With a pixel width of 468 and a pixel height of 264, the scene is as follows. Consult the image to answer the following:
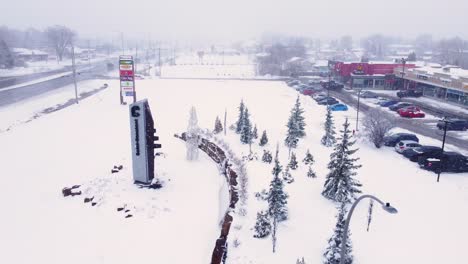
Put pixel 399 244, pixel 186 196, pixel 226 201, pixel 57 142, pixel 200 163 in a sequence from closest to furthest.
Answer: pixel 399 244 → pixel 226 201 → pixel 186 196 → pixel 200 163 → pixel 57 142

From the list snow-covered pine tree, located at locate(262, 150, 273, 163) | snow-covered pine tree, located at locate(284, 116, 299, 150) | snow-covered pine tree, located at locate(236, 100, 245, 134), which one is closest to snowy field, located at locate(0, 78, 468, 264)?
snow-covered pine tree, located at locate(262, 150, 273, 163)

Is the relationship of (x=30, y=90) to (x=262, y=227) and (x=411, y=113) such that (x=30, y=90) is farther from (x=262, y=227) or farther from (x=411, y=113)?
(x=411, y=113)

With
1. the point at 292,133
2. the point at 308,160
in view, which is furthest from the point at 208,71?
the point at 308,160

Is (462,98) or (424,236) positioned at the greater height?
(462,98)

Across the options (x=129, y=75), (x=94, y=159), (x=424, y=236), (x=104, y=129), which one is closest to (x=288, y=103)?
(x=129, y=75)

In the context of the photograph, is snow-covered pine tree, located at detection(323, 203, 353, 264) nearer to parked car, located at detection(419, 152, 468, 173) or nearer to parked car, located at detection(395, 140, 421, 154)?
parked car, located at detection(419, 152, 468, 173)

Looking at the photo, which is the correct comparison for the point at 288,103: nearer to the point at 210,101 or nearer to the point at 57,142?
the point at 210,101

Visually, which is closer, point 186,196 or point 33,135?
point 186,196

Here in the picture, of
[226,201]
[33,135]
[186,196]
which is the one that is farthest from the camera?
[33,135]
